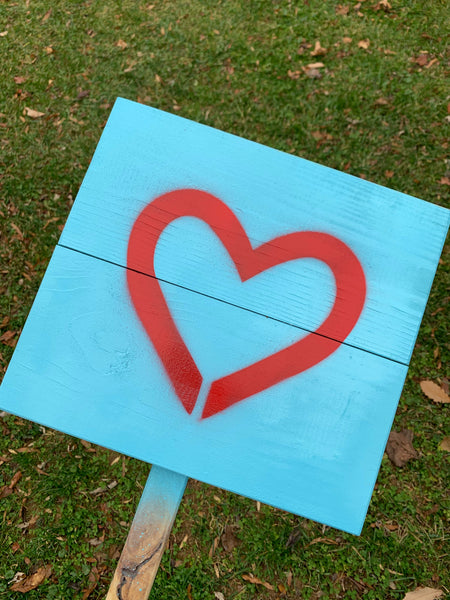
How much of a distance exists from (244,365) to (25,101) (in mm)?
3008

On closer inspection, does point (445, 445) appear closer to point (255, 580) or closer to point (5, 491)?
point (255, 580)

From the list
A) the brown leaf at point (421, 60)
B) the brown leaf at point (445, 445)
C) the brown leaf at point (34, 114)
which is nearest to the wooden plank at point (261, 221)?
the brown leaf at point (445, 445)

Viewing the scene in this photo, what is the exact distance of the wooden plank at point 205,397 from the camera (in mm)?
1776

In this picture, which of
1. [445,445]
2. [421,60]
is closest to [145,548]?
[445,445]

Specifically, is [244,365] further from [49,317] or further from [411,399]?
[411,399]

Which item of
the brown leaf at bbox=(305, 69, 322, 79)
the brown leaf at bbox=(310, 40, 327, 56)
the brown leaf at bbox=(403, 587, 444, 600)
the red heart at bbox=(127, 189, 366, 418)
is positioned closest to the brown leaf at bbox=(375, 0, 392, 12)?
the brown leaf at bbox=(310, 40, 327, 56)

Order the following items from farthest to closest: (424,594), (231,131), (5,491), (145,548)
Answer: (231,131), (5,491), (424,594), (145,548)

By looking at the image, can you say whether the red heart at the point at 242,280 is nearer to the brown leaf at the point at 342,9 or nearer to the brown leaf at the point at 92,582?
the brown leaf at the point at 92,582

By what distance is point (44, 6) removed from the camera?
3854 mm

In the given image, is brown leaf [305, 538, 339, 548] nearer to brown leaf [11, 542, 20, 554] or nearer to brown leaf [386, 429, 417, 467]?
brown leaf [386, 429, 417, 467]

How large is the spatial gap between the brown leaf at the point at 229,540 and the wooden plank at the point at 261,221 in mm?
1595

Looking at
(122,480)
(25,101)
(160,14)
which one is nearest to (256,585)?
(122,480)

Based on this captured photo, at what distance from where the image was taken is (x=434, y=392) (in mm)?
3031

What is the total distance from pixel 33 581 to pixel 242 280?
7.28ft
